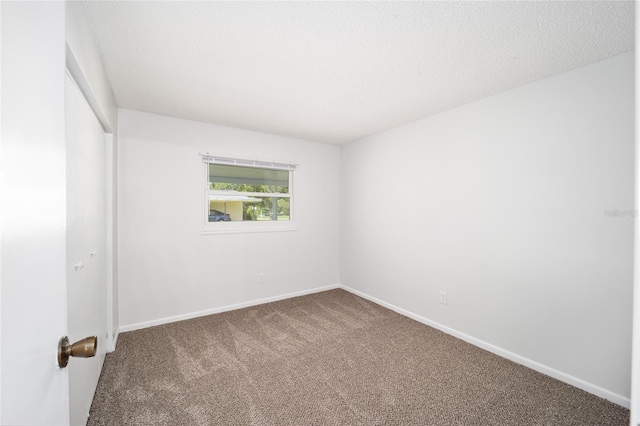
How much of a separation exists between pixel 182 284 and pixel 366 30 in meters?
3.16

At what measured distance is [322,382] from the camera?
6.80ft

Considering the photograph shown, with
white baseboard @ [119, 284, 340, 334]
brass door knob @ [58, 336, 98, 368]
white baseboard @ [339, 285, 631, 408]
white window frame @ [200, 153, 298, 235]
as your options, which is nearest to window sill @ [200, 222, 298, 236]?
white window frame @ [200, 153, 298, 235]

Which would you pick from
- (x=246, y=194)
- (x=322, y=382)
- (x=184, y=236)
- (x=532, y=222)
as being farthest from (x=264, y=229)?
(x=532, y=222)

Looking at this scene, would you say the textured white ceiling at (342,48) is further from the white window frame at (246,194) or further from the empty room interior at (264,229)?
the white window frame at (246,194)

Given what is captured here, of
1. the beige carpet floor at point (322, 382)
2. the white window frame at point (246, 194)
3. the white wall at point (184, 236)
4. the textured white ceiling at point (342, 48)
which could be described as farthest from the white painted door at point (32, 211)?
the white window frame at point (246, 194)

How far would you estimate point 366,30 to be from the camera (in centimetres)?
163

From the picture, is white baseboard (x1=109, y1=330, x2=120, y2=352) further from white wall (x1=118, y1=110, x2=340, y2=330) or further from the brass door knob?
the brass door knob

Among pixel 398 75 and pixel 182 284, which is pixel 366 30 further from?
pixel 182 284

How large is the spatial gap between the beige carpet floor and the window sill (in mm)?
1114

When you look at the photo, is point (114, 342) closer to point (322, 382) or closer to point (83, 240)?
point (83, 240)

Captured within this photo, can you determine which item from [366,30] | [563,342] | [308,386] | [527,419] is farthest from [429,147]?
[308,386]

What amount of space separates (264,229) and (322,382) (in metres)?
2.20

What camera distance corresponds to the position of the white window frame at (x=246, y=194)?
11.1 ft

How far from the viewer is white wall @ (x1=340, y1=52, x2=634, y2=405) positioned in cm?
187
